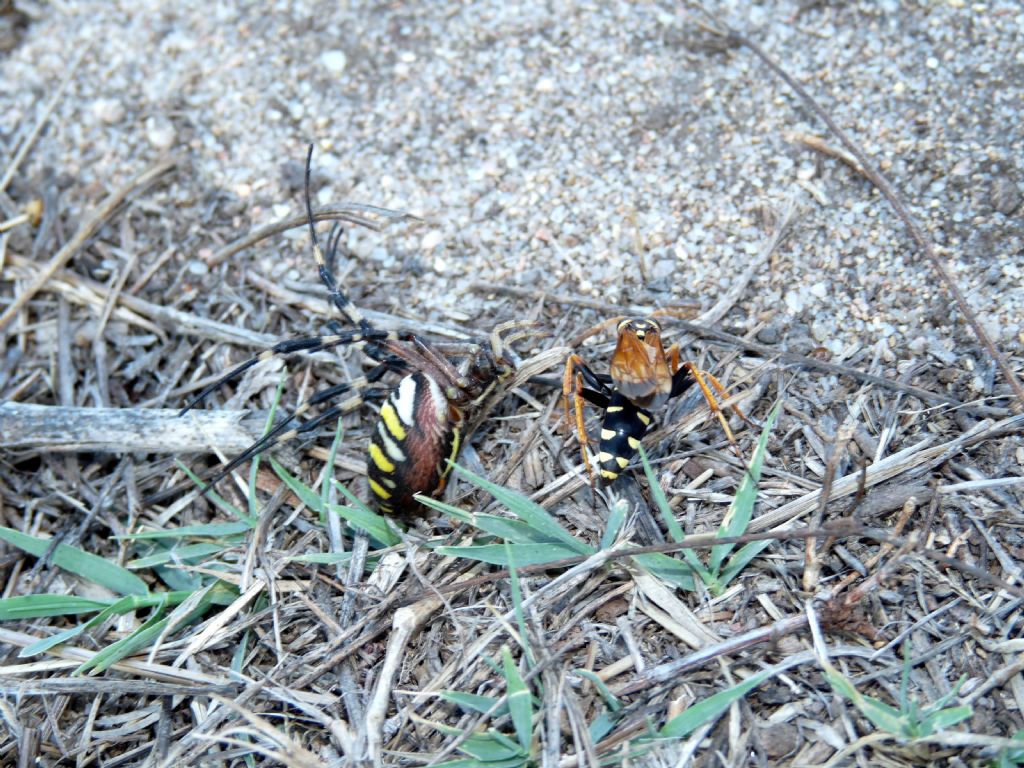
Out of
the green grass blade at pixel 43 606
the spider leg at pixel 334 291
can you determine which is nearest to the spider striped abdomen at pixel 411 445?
the spider leg at pixel 334 291

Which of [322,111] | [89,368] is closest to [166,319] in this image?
[89,368]

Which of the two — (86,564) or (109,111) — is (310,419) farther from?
(109,111)

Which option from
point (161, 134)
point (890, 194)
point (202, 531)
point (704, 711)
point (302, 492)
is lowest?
point (202, 531)

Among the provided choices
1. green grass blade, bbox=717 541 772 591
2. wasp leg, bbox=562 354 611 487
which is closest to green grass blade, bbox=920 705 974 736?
green grass blade, bbox=717 541 772 591

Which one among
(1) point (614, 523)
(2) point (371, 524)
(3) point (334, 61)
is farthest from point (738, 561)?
(3) point (334, 61)

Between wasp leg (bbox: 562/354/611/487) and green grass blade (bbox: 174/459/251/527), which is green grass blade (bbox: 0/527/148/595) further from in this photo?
wasp leg (bbox: 562/354/611/487)

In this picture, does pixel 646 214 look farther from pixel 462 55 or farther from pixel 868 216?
pixel 462 55
